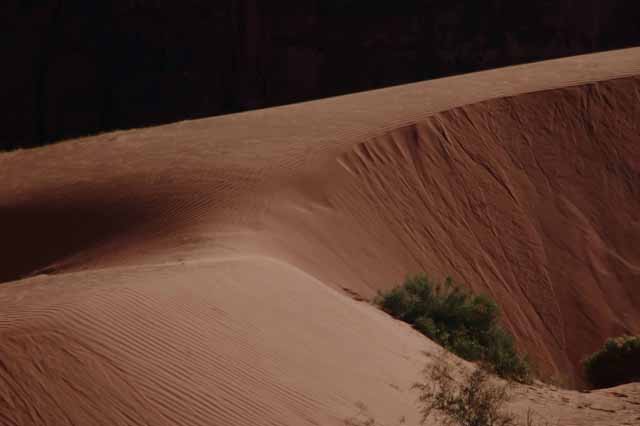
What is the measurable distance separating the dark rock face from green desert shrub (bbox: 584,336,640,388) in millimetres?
22175

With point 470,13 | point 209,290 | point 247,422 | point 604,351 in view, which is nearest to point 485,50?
point 470,13

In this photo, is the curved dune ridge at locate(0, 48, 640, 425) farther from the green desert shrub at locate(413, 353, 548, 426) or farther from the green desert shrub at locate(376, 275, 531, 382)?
the green desert shrub at locate(376, 275, 531, 382)

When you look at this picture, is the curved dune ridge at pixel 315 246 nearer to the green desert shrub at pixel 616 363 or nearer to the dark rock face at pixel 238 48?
the green desert shrub at pixel 616 363

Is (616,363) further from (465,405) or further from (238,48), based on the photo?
(238,48)

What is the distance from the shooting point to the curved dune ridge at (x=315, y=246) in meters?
7.51

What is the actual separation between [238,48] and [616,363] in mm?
24888

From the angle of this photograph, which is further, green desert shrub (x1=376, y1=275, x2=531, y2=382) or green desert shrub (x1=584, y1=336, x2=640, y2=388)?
green desert shrub (x1=584, y1=336, x2=640, y2=388)

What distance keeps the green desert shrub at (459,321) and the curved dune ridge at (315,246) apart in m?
0.57

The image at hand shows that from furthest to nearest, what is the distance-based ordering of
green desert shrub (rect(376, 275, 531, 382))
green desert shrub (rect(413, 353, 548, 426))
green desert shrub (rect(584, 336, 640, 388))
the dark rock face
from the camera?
the dark rock face < green desert shrub (rect(584, 336, 640, 388)) < green desert shrub (rect(376, 275, 531, 382)) < green desert shrub (rect(413, 353, 548, 426))

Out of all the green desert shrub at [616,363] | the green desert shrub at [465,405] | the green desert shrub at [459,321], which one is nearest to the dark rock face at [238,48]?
the green desert shrub at [616,363]

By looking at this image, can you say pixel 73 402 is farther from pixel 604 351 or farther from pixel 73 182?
pixel 73 182

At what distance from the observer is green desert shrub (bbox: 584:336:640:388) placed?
1338 cm

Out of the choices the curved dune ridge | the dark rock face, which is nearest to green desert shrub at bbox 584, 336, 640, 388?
the curved dune ridge

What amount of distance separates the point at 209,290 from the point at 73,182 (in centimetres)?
872
